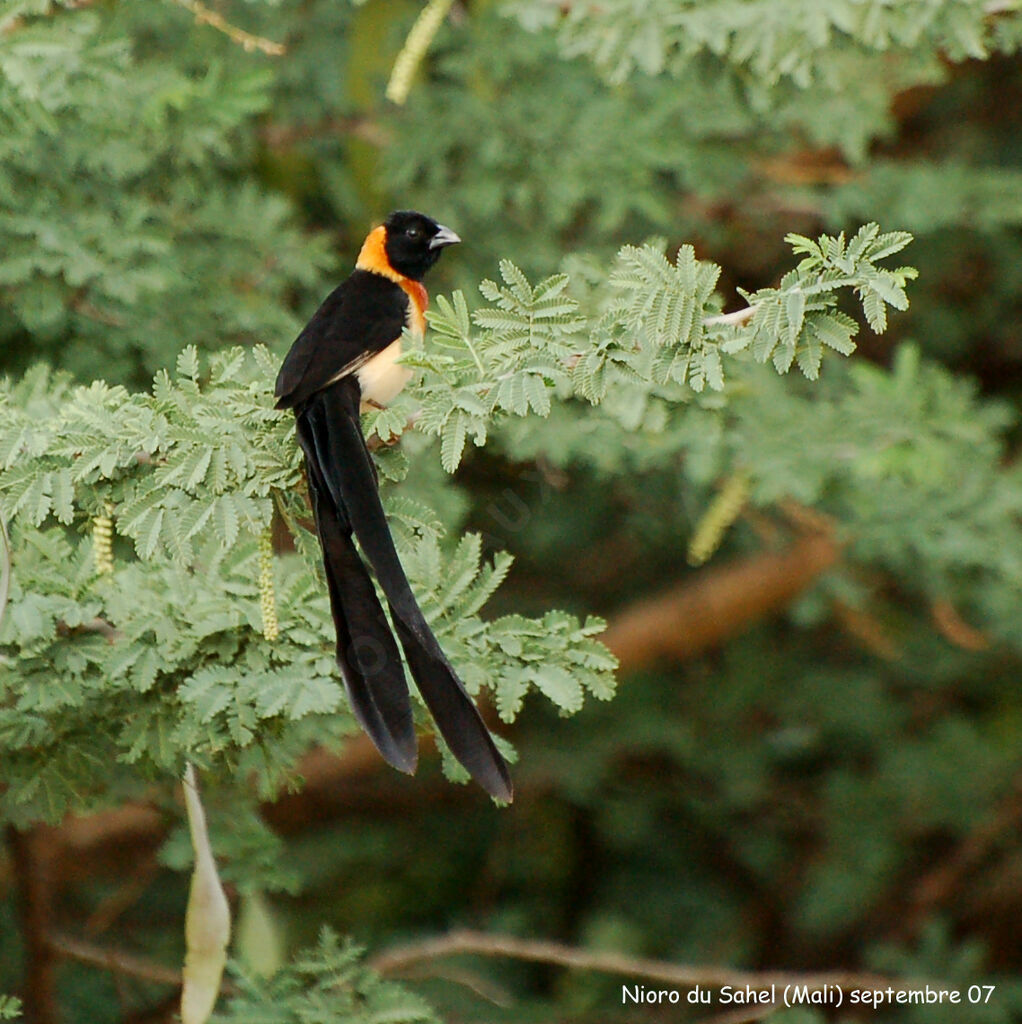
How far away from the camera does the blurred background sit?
84.7 inches

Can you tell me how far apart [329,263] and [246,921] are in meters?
1.18

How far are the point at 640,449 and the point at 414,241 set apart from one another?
69 cm

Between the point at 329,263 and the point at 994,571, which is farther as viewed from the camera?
the point at 994,571

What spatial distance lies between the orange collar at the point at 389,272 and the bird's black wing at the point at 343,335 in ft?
0.18

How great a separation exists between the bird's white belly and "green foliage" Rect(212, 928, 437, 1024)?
720 mm

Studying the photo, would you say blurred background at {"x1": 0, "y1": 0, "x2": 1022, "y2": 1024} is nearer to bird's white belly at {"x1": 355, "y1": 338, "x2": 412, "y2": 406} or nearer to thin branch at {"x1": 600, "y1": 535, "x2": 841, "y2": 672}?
thin branch at {"x1": 600, "y1": 535, "x2": 841, "y2": 672}

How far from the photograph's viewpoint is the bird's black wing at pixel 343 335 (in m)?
1.46

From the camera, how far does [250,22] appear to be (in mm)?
2943

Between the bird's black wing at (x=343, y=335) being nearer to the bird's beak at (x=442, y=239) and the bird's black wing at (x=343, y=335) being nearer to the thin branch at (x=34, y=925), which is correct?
the bird's beak at (x=442, y=239)

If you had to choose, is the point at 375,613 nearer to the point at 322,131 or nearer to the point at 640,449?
the point at 640,449

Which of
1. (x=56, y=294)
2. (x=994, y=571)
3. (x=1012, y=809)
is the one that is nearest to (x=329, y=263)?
(x=56, y=294)

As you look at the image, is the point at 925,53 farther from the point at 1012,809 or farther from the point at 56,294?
the point at 1012,809

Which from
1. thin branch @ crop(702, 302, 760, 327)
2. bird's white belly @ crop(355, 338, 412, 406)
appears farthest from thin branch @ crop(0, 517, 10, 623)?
thin branch @ crop(702, 302, 760, 327)

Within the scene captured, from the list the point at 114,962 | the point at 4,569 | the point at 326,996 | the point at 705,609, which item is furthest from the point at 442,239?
the point at 705,609
